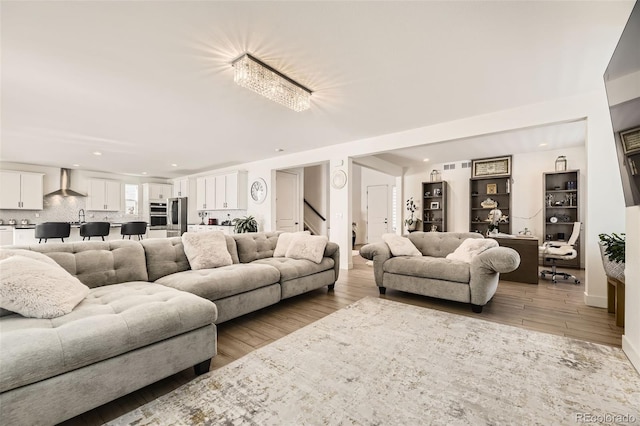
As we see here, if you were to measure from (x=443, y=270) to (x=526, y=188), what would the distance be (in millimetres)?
4673

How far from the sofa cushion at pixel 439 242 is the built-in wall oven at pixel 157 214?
8309 millimetres

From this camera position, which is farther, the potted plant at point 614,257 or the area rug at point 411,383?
the potted plant at point 614,257

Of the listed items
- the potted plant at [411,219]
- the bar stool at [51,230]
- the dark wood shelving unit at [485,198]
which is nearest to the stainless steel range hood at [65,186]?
the bar stool at [51,230]

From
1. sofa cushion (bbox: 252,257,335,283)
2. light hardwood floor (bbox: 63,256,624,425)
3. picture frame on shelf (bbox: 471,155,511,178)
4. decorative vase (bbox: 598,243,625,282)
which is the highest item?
picture frame on shelf (bbox: 471,155,511,178)

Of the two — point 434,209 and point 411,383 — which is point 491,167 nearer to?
point 434,209

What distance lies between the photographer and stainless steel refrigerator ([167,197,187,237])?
8.26 m

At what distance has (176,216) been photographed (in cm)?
852

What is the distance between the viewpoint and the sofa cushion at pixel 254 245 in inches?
136

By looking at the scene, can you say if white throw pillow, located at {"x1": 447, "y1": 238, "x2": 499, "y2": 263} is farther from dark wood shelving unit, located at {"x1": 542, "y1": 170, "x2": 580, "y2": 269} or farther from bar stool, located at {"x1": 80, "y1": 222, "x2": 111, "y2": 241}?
bar stool, located at {"x1": 80, "y1": 222, "x2": 111, "y2": 241}

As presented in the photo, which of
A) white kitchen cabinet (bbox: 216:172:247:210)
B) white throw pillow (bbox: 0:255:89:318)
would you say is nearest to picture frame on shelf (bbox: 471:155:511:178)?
white kitchen cabinet (bbox: 216:172:247:210)

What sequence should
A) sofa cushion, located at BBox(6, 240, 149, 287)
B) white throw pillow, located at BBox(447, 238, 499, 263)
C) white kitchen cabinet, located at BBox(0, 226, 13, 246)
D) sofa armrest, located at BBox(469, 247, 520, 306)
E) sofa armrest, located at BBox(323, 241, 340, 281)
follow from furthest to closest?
white kitchen cabinet, located at BBox(0, 226, 13, 246) → sofa armrest, located at BBox(323, 241, 340, 281) → white throw pillow, located at BBox(447, 238, 499, 263) → sofa armrest, located at BBox(469, 247, 520, 306) → sofa cushion, located at BBox(6, 240, 149, 287)

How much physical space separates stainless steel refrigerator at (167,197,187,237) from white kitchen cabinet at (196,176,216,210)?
458 mm

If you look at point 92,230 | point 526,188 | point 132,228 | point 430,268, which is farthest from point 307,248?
point 526,188

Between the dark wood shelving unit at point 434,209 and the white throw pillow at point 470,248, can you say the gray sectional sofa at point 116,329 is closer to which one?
the white throw pillow at point 470,248
